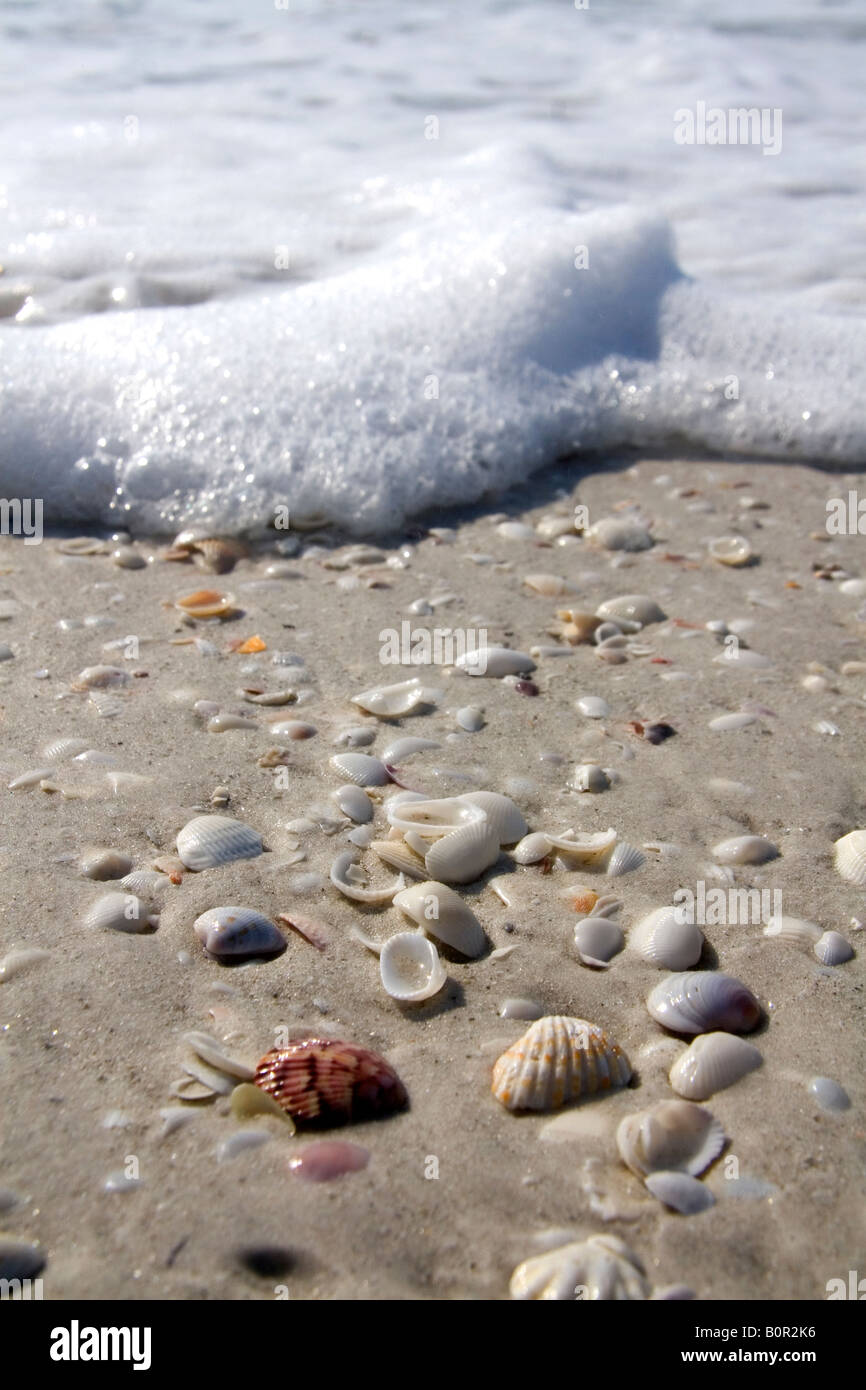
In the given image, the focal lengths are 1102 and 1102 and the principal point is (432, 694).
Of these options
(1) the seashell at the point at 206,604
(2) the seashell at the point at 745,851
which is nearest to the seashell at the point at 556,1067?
(2) the seashell at the point at 745,851

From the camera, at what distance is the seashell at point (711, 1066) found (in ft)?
5.09

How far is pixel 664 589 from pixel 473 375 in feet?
4.30

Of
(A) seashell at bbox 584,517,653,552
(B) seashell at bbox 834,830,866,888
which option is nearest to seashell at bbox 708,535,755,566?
(A) seashell at bbox 584,517,653,552

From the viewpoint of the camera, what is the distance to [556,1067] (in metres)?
1.53

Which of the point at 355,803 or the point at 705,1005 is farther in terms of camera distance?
the point at 355,803

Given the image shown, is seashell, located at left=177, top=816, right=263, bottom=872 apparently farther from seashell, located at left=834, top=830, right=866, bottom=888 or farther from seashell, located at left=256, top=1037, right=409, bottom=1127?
seashell, located at left=834, top=830, right=866, bottom=888

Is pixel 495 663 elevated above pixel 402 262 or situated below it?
below

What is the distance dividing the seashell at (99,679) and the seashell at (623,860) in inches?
47.7

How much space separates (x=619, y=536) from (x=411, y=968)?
6.11ft

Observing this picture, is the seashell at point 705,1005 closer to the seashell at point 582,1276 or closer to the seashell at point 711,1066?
the seashell at point 711,1066

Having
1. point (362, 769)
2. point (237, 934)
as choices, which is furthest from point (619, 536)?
point (237, 934)

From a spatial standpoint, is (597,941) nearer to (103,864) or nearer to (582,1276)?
(582,1276)

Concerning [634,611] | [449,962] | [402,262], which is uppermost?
[402,262]

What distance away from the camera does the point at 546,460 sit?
148 inches
